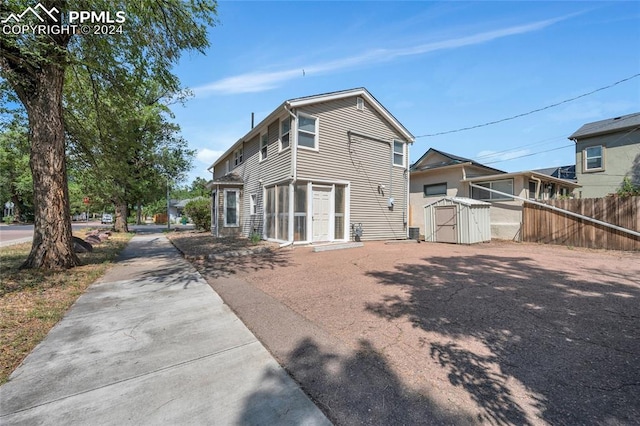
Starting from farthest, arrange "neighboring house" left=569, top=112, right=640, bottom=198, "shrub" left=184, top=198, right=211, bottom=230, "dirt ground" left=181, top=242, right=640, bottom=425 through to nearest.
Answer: "shrub" left=184, top=198, right=211, bottom=230 → "neighboring house" left=569, top=112, right=640, bottom=198 → "dirt ground" left=181, top=242, right=640, bottom=425

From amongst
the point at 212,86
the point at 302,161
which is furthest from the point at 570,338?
the point at 212,86

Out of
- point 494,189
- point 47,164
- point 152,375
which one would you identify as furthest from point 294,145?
point 494,189

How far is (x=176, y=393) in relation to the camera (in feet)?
7.38

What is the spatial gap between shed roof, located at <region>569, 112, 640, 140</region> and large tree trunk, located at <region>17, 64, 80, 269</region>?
24362 mm

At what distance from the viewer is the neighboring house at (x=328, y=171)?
10727mm

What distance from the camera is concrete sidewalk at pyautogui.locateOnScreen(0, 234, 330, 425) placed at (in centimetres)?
201

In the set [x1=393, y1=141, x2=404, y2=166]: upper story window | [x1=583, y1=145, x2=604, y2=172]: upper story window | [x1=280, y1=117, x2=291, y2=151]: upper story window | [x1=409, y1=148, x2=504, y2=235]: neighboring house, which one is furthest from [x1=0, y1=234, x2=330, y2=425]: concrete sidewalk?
[x1=583, y1=145, x2=604, y2=172]: upper story window

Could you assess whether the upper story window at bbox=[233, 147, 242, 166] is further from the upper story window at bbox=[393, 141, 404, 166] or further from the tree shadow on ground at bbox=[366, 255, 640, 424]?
the tree shadow on ground at bbox=[366, 255, 640, 424]

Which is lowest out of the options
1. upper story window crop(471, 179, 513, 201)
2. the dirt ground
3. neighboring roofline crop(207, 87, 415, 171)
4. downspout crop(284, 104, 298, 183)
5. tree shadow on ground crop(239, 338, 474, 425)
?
tree shadow on ground crop(239, 338, 474, 425)

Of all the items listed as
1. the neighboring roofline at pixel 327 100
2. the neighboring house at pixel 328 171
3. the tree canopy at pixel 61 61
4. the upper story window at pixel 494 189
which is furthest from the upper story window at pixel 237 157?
the upper story window at pixel 494 189

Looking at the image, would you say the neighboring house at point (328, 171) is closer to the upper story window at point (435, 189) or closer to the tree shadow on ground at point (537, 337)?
the upper story window at point (435, 189)

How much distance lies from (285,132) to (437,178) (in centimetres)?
970

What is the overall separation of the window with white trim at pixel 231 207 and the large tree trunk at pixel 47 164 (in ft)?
29.9

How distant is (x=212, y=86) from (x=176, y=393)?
39.8 ft
